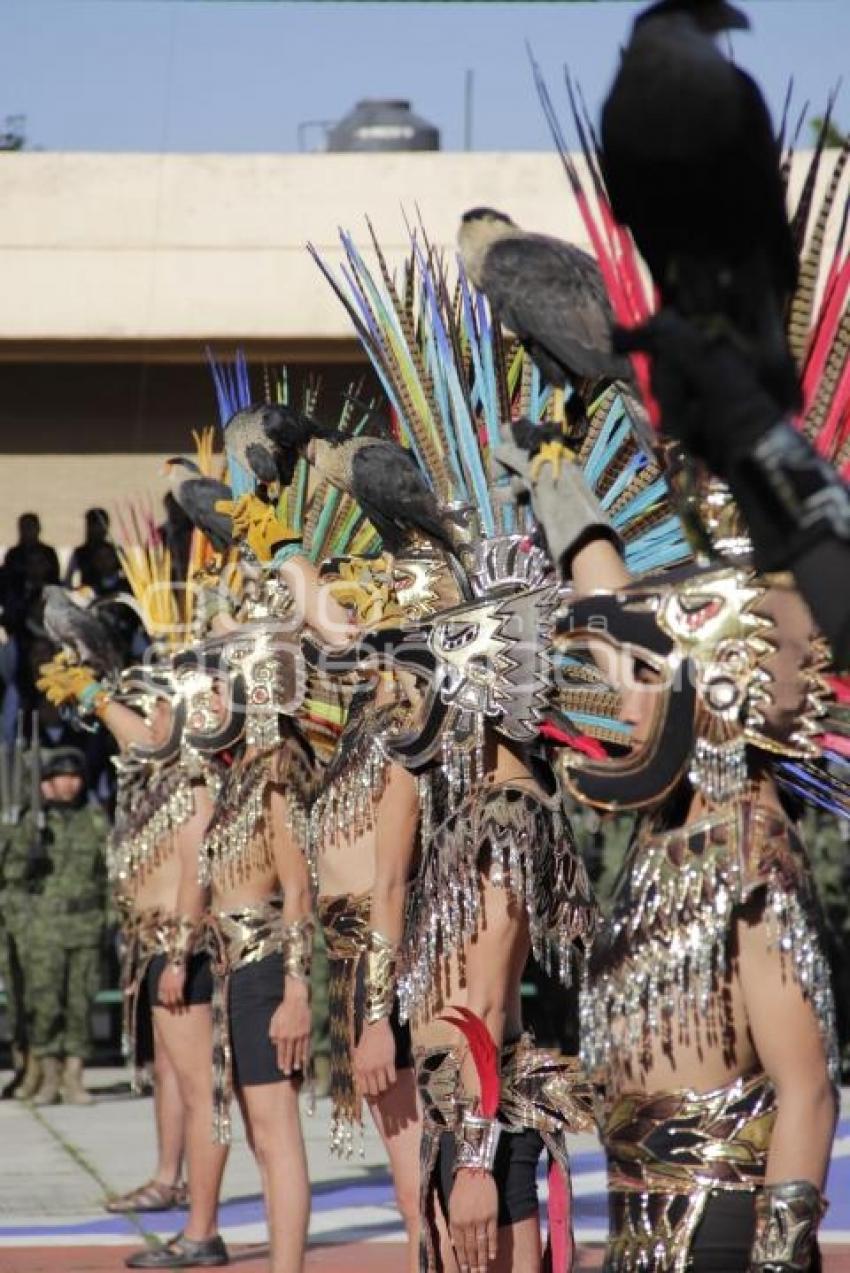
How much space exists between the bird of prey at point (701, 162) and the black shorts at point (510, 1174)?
269cm

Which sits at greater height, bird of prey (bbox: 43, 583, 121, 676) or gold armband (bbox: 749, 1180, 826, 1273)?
bird of prey (bbox: 43, 583, 121, 676)

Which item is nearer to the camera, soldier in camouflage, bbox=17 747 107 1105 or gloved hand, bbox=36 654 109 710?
gloved hand, bbox=36 654 109 710

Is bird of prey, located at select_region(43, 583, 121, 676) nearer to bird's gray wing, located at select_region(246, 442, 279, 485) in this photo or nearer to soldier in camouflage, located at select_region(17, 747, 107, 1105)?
soldier in camouflage, located at select_region(17, 747, 107, 1105)

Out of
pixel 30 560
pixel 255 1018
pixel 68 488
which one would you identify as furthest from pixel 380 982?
pixel 68 488

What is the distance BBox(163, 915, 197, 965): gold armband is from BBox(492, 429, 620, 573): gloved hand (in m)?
4.35

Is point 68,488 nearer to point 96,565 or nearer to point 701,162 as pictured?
point 96,565

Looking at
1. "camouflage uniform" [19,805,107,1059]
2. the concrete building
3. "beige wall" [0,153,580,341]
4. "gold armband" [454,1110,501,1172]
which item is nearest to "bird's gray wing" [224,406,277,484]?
"gold armband" [454,1110,501,1172]

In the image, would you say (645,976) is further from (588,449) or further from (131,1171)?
(131,1171)

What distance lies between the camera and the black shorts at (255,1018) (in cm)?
674

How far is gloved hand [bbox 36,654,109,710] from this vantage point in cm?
919

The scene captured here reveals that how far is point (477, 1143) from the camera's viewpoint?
4637 mm

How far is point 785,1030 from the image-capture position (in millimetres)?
3357

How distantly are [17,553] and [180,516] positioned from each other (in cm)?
244

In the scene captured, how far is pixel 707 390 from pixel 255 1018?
470 cm
